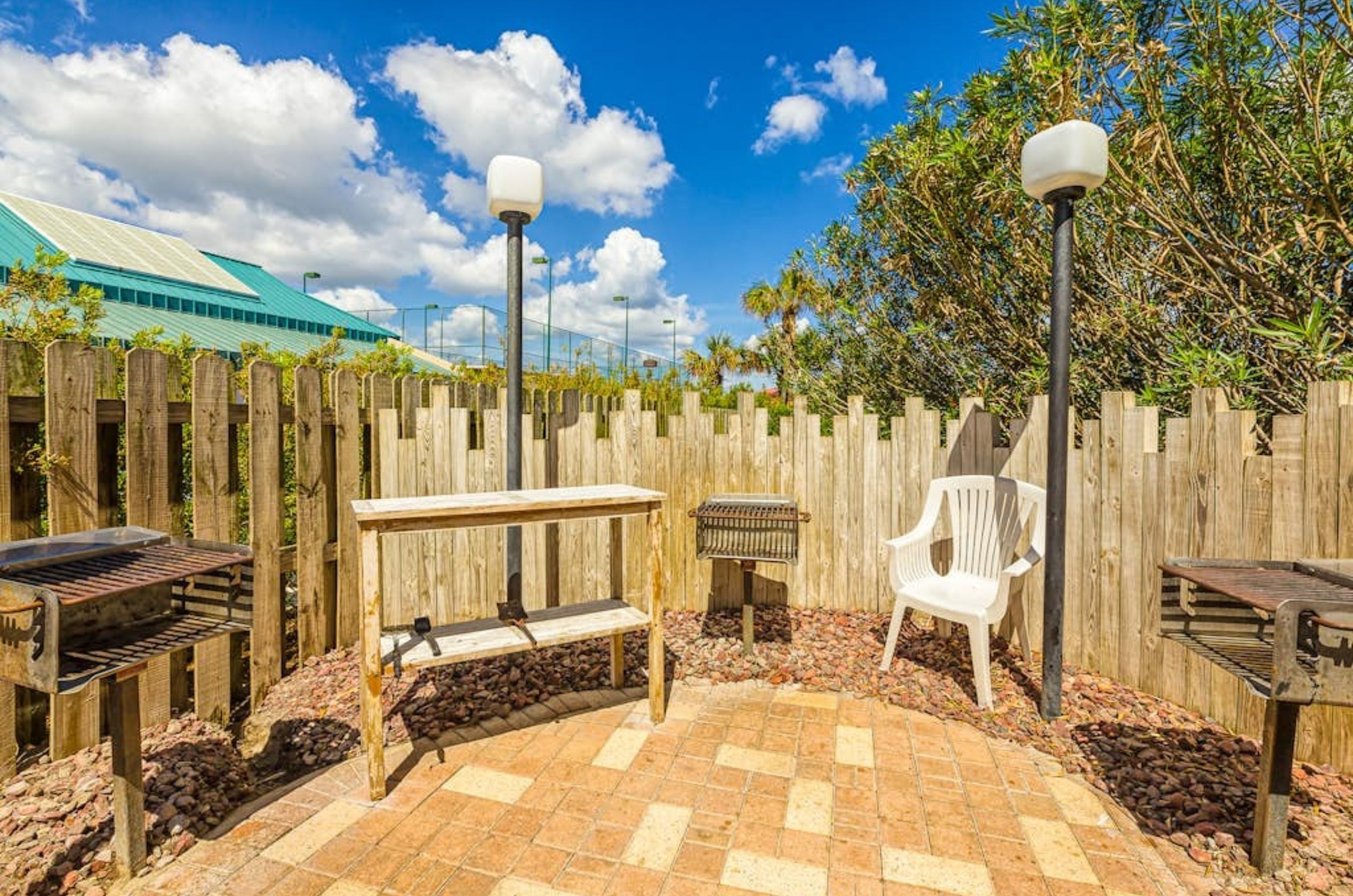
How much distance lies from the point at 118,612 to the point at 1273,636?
11.0 ft

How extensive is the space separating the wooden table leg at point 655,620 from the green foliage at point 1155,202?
10.3 ft

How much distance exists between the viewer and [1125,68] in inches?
153

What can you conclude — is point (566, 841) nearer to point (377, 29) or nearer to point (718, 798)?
point (718, 798)

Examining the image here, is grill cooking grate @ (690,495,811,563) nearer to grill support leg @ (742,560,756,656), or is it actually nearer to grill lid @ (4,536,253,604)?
grill support leg @ (742,560,756,656)

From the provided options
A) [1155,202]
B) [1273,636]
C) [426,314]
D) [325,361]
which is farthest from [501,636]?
[426,314]

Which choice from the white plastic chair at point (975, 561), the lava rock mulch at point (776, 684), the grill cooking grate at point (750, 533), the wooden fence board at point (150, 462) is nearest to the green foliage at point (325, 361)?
the wooden fence board at point (150, 462)

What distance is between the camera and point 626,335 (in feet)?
104

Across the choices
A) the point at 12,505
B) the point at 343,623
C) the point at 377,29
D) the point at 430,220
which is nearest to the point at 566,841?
the point at 343,623

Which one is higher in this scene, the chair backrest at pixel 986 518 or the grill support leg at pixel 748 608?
the chair backrest at pixel 986 518

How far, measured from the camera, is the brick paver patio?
5.91 ft

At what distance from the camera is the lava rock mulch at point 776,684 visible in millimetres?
1854

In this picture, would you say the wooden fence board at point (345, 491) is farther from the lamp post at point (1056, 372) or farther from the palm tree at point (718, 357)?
the palm tree at point (718, 357)

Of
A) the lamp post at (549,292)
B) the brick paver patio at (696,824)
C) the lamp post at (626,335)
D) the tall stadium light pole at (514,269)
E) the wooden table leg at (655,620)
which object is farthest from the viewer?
the lamp post at (549,292)

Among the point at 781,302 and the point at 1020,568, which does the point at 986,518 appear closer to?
the point at 1020,568
